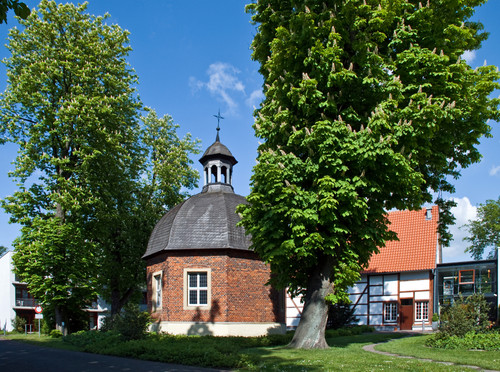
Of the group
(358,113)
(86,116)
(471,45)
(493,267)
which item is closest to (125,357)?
(358,113)

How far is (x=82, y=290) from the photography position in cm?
2416

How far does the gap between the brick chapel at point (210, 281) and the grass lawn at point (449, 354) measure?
7650 mm

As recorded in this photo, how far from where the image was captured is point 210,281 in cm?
2170

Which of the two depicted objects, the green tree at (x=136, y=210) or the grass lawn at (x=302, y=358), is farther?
the green tree at (x=136, y=210)

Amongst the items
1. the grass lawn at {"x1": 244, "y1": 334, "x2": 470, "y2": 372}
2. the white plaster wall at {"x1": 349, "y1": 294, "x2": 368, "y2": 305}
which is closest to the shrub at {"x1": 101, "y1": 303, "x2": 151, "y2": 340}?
the grass lawn at {"x1": 244, "y1": 334, "x2": 470, "y2": 372}

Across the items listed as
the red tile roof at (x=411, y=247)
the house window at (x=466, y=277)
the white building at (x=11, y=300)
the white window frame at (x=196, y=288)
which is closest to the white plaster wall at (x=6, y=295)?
the white building at (x=11, y=300)

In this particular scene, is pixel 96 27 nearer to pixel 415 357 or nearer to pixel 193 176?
pixel 193 176

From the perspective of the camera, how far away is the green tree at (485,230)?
46.9m

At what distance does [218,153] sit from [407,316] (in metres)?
15.3

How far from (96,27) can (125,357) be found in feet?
62.4

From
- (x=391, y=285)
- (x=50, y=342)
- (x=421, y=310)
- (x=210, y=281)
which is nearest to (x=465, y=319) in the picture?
(x=210, y=281)

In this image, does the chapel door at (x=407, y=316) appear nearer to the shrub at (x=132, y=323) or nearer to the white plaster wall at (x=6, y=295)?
the shrub at (x=132, y=323)

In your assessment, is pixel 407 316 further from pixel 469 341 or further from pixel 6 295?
pixel 6 295

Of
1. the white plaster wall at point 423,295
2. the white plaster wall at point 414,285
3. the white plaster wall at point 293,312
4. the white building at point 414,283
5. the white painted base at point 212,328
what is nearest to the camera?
the white painted base at point 212,328
